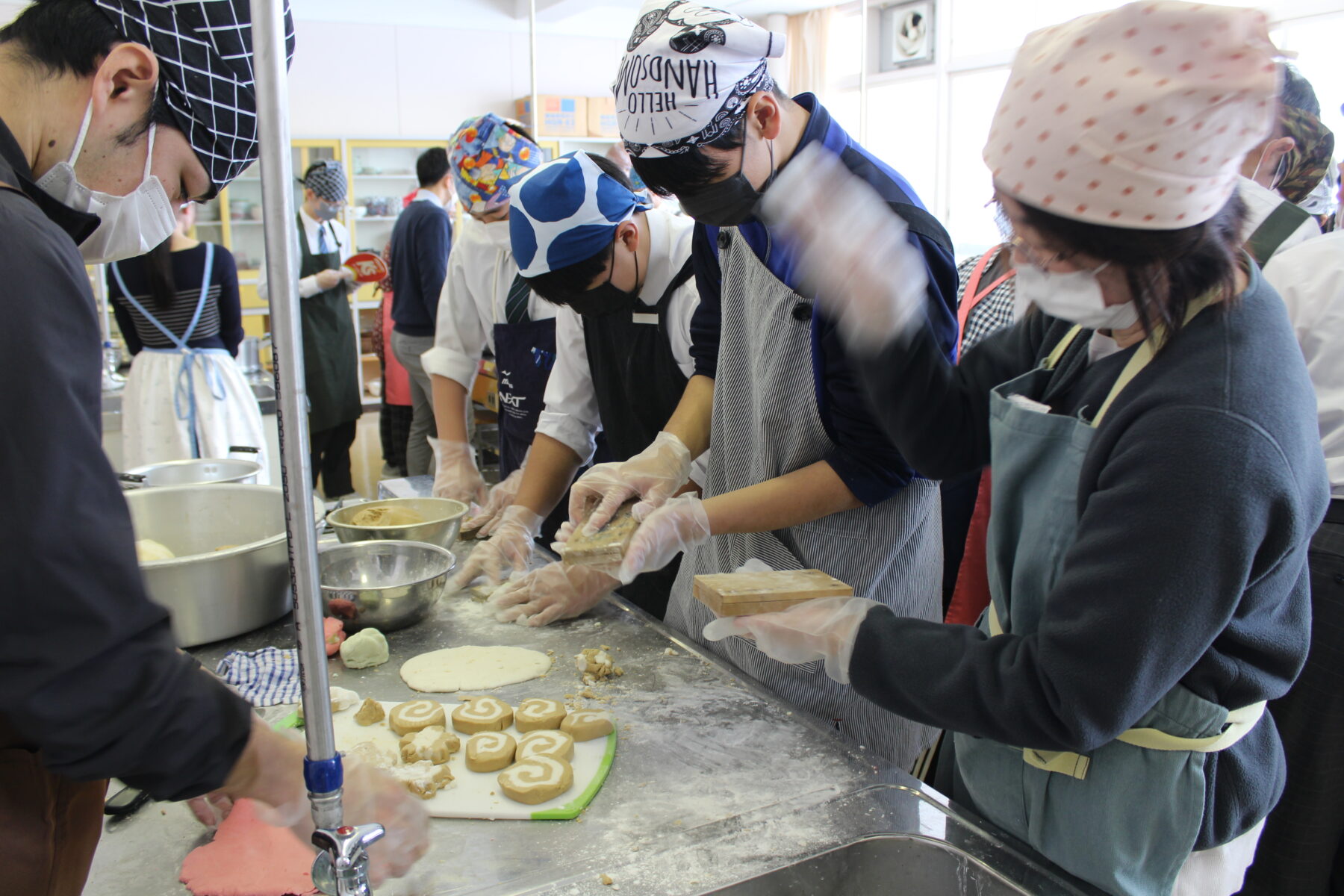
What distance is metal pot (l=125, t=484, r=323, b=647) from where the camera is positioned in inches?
62.4

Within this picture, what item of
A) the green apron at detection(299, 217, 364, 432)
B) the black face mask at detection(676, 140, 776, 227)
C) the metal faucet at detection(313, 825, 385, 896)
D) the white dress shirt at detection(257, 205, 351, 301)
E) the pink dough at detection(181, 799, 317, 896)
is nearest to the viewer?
the metal faucet at detection(313, 825, 385, 896)

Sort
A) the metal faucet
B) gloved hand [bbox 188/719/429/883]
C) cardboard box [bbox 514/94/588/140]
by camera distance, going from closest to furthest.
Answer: the metal faucet < gloved hand [bbox 188/719/429/883] < cardboard box [bbox 514/94/588/140]

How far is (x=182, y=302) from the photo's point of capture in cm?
383

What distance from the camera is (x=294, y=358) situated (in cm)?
68

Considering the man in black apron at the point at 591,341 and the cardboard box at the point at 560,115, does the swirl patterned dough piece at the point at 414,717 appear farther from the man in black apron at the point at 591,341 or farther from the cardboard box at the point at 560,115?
the cardboard box at the point at 560,115

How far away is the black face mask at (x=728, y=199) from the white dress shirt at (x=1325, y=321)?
1.16 metres

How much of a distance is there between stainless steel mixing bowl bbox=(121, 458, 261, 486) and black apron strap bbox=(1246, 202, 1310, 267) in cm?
224

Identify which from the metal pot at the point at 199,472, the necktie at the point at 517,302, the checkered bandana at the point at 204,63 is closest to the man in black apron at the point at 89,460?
the checkered bandana at the point at 204,63

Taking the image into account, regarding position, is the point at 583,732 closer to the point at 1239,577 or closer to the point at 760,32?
the point at 1239,577

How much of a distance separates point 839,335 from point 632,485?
507 mm

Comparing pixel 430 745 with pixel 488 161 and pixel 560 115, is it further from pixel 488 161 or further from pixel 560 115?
pixel 560 115

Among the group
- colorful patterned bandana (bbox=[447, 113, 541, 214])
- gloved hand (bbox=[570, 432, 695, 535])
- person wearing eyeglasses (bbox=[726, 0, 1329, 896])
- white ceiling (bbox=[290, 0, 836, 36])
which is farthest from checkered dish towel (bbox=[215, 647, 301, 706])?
white ceiling (bbox=[290, 0, 836, 36])

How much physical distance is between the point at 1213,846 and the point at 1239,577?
0.40 meters

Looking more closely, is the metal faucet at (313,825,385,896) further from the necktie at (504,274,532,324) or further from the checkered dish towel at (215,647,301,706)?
the necktie at (504,274,532,324)
